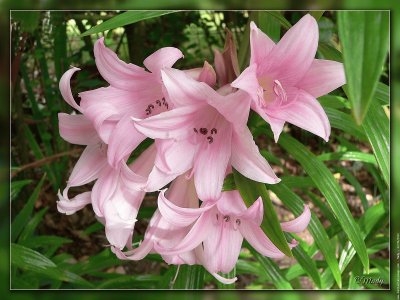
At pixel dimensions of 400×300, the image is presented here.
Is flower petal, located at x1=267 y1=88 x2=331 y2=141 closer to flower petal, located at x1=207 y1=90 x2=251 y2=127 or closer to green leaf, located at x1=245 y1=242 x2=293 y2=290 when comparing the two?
flower petal, located at x1=207 y1=90 x2=251 y2=127

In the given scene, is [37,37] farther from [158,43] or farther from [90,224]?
[90,224]

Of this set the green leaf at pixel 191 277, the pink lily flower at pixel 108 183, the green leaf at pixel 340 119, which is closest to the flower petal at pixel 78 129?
the pink lily flower at pixel 108 183

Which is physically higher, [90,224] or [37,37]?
[37,37]

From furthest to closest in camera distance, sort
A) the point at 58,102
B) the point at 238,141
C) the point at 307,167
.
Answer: the point at 58,102
the point at 307,167
the point at 238,141

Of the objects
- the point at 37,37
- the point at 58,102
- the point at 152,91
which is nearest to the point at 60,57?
the point at 37,37

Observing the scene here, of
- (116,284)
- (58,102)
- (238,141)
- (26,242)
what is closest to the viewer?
(238,141)

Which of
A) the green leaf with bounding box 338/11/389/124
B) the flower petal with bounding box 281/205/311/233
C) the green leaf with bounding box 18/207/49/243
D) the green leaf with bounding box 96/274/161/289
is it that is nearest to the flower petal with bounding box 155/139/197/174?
the flower petal with bounding box 281/205/311/233

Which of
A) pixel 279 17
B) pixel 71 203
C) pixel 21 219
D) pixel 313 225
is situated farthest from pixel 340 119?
pixel 21 219
